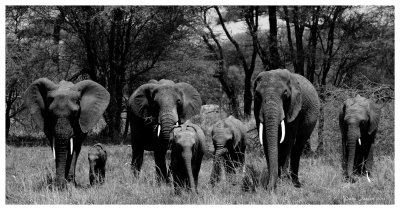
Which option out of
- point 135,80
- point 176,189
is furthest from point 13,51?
point 176,189

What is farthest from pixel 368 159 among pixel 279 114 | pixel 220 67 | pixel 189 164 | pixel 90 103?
pixel 220 67

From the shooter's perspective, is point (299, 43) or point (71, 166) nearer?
point (71, 166)

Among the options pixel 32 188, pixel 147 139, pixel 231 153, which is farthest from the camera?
pixel 231 153

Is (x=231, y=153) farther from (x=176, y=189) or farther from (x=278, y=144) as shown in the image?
(x=176, y=189)

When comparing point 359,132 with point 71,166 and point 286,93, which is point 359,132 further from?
point 71,166

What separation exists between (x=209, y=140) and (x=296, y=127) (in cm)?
796

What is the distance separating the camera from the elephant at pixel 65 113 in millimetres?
9617

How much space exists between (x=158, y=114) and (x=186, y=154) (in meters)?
2.27

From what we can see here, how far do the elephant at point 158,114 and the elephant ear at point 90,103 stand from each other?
752mm

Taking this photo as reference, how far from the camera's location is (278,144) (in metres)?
9.43

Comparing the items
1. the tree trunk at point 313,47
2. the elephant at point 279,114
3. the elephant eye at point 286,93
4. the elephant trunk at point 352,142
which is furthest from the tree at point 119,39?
the elephant eye at point 286,93

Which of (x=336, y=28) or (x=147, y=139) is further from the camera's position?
(x=336, y=28)

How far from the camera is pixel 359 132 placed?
1097cm

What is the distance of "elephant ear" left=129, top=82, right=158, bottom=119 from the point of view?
35.9 feet
